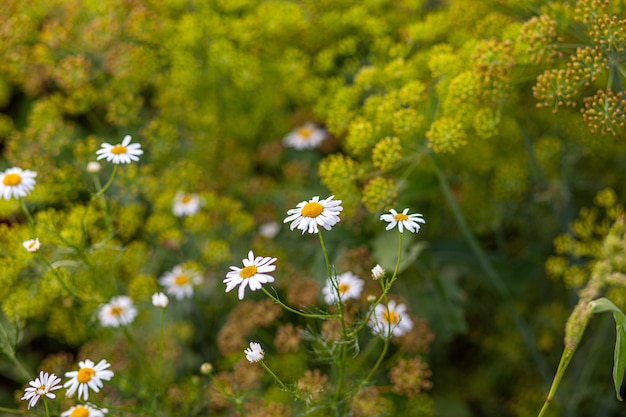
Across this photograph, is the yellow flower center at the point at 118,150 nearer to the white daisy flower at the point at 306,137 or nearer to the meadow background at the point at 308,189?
the meadow background at the point at 308,189

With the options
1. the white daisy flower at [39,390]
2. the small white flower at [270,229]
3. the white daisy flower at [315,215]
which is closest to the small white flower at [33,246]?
the white daisy flower at [39,390]

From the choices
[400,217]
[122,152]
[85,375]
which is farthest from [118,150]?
[400,217]

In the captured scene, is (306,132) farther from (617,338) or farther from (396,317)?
(617,338)

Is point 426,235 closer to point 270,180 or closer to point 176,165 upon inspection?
point 270,180

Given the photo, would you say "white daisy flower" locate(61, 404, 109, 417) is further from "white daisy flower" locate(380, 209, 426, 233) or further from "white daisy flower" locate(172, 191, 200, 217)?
"white daisy flower" locate(172, 191, 200, 217)

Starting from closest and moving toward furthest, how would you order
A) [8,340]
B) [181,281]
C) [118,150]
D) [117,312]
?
[8,340] → [118,150] → [117,312] → [181,281]

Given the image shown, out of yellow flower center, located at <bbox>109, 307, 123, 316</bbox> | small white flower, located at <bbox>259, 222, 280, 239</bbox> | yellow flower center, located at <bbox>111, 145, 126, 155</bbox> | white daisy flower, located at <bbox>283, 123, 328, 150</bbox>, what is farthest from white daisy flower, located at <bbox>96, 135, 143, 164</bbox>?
white daisy flower, located at <bbox>283, 123, 328, 150</bbox>

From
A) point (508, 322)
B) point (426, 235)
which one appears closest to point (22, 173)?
point (426, 235)
